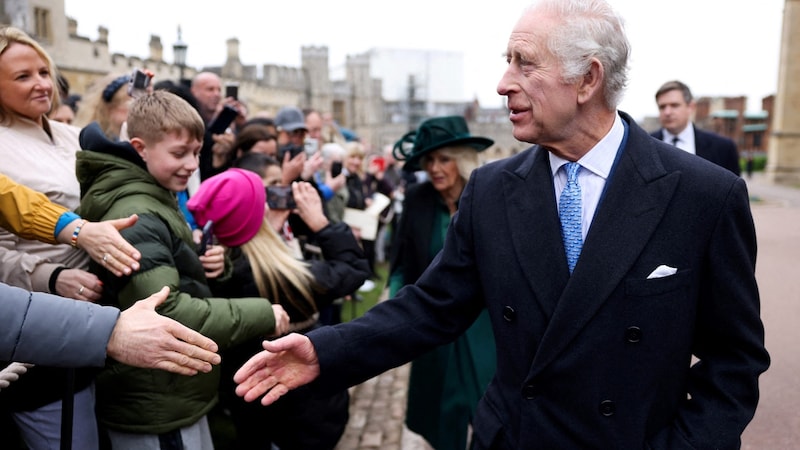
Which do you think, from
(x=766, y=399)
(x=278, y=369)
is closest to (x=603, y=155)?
(x=278, y=369)

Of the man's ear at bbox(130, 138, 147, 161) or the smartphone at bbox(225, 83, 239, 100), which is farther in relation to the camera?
the smartphone at bbox(225, 83, 239, 100)

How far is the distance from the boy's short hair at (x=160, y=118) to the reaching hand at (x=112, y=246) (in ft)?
2.13

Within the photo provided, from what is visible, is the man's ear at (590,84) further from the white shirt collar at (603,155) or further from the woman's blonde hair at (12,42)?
the woman's blonde hair at (12,42)

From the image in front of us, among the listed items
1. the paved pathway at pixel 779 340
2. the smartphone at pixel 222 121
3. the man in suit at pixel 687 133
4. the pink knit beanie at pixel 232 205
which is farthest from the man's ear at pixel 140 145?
the man in suit at pixel 687 133

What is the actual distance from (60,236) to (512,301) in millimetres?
1879

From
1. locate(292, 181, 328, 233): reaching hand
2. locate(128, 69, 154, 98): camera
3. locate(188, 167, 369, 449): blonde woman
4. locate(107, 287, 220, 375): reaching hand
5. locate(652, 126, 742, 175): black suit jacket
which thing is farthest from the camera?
locate(652, 126, 742, 175): black suit jacket

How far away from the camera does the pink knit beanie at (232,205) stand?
354 cm

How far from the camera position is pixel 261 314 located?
2.98 metres

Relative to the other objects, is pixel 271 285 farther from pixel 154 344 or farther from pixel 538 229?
pixel 538 229

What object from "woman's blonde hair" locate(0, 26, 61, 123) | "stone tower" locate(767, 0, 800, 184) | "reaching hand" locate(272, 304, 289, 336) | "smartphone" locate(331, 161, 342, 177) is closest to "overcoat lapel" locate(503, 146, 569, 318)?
"reaching hand" locate(272, 304, 289, 336)

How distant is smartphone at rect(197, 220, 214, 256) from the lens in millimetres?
3426

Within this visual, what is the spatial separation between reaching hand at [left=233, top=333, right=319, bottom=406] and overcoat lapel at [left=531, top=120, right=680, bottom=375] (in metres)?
0.78

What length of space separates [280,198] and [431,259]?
1.22 metres

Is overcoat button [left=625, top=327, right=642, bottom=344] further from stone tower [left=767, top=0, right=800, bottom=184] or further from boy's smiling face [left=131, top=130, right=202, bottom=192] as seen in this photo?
stone tower [left=767, top=0, right=800, bottom=184]
